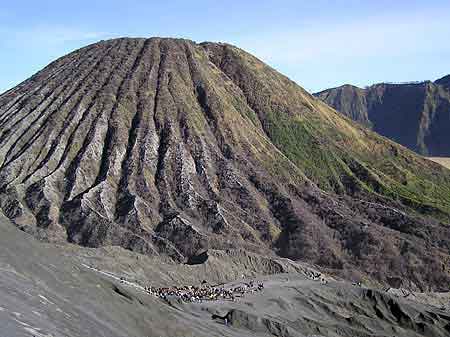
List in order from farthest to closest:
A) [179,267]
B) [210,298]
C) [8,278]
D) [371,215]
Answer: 1. [371,215]
2. [179,267]
3. [210,298]
4. [8,278]

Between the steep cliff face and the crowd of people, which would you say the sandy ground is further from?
the steep cliff face

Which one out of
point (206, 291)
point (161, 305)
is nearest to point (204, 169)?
point (206, 291)

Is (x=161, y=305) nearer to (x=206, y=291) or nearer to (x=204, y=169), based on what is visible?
(x=206, y=291)

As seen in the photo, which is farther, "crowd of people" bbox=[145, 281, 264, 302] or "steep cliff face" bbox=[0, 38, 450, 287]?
"steep cliff face" bbox=[0, 38, 450, 287]

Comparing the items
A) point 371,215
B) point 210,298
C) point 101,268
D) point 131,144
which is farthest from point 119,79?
point 210,298

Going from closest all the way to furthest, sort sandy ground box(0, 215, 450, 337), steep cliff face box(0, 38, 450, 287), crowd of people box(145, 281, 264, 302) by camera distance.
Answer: sandy ground box(0, 215, 450, 337), crowd of people box(145, 281, 264, 302), steep cliff face box(0, 38, 450, 287)

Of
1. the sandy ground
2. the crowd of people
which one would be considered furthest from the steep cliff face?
the crowd of people

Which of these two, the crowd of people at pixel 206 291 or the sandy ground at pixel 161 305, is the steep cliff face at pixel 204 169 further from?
the crowd of people at pixel 206 291

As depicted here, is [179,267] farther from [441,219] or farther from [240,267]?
[441,219]

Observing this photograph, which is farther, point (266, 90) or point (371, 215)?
point (266, 90)
